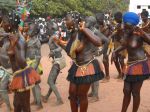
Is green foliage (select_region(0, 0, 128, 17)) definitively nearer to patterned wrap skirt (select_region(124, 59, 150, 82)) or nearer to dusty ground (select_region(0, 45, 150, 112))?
dusty ground (select_region(0, 45, 150, 112))

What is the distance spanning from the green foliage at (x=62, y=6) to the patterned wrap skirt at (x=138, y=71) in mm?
14167

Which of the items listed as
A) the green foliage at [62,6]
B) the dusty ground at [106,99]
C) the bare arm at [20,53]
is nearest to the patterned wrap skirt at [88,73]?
the bare arm at [20,53]

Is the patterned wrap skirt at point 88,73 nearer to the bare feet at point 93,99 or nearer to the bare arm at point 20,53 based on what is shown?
the bare arm at point 20,53

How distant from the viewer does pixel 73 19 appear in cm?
616

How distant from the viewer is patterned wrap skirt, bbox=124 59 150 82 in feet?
21.2

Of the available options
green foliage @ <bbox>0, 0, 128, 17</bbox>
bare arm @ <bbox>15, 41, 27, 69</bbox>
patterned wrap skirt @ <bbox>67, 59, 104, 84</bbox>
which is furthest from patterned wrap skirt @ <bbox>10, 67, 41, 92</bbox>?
green foliage @ <bbox>0, 0, 128, 17</bbox>

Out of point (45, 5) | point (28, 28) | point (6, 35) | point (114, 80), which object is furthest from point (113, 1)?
point (6, 35)

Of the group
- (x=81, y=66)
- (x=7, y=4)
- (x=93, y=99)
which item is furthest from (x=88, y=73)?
(x=7, y=4)

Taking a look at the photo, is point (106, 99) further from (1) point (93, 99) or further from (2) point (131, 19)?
(2) point (131, 19)

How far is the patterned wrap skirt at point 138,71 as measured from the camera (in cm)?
647

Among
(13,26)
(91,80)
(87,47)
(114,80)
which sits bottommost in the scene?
(114,80)

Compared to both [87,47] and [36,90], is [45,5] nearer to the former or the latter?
[36,90]

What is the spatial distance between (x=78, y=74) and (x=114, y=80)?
499 cm

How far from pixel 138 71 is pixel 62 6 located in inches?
876
